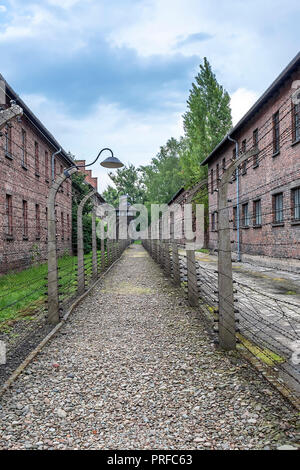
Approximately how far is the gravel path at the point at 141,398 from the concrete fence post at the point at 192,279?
1.69 m

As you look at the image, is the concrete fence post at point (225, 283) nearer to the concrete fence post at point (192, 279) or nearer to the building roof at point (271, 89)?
the concrete fence post at point (192, 279)

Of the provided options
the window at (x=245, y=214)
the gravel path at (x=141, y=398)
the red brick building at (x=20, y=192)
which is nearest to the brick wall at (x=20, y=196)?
the red brick building at (x=20, y=192)

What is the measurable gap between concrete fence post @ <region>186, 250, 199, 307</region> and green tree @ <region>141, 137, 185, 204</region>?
161ft

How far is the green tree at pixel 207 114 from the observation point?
30812mm

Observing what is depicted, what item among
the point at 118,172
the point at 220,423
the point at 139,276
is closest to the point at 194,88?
the point at 139,276

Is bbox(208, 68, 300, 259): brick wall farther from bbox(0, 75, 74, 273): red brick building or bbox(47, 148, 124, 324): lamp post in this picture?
bbox(0, 75, 74, 273): red brick building

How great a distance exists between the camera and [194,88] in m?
31.6

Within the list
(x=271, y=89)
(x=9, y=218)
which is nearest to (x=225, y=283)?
(x=9, y=218)

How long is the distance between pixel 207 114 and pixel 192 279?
25.5 meters

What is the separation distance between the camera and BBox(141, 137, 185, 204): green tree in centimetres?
5772

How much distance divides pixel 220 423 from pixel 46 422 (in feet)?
4.68

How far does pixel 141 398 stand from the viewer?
3.66 m
